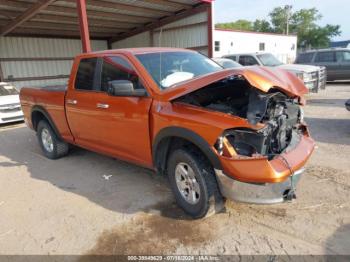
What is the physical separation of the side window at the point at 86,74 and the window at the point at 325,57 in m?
12.5

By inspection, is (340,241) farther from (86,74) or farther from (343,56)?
(343,56)

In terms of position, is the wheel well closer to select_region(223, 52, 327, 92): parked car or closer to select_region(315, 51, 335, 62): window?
select_region(223, 52, 327, 92): parked car

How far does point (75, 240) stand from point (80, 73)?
2825 mm

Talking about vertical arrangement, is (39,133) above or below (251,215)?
above

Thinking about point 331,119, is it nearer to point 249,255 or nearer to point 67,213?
point 249,255

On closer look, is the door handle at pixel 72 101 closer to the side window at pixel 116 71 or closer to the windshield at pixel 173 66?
the side window at pixel 116 71

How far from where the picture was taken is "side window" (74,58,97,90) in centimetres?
477

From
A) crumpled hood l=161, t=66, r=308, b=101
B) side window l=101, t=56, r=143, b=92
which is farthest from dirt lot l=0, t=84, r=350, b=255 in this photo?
side window l=101, t=56, r=143, b=92

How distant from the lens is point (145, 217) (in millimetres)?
3641

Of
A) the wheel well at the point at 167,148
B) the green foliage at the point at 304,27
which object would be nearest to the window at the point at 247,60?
the wheel well at the point at 167,148

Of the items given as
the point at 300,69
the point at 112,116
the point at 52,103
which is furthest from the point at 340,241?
the point at 300,69

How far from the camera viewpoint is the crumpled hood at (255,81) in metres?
2.86

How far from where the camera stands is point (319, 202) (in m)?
3.68

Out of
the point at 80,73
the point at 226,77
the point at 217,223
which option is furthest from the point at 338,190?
the point at 80,73
